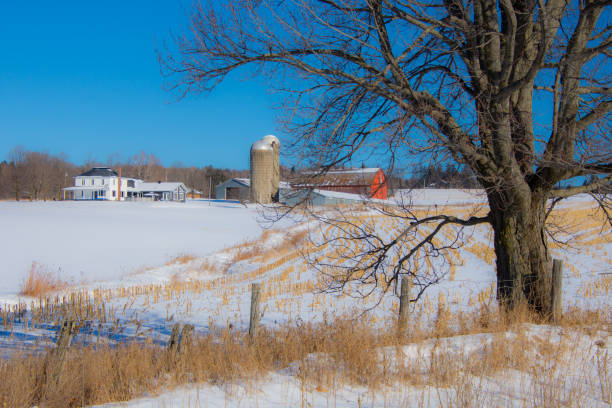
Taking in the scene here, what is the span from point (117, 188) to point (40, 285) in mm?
71687

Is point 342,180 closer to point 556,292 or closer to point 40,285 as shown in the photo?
point 556,292

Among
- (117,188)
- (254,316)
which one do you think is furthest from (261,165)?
(254,316)

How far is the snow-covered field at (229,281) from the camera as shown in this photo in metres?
4.19

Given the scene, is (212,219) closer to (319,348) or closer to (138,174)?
(319,348)

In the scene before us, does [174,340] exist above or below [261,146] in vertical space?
below

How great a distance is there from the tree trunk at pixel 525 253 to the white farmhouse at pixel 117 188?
2980 inches

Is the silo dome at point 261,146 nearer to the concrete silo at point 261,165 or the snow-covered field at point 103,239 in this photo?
the concrete silo at point 261,165

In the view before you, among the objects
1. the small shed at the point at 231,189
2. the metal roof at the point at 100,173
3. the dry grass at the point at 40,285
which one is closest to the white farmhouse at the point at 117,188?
the metal roof at the point at 100,173

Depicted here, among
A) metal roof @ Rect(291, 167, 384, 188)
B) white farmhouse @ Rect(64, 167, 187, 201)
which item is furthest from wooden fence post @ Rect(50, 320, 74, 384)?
white farmhouse @ Rect(64, 167, 187, 201)

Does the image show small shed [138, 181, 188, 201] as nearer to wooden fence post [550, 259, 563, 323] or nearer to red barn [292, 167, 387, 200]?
red barn [292, 167, 387, 200]

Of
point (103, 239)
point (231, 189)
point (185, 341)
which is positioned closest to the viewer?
point (185, 341)

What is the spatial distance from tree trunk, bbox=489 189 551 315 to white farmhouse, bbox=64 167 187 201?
7570cm

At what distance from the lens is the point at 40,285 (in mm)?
14922

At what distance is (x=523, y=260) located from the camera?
20.5ft
